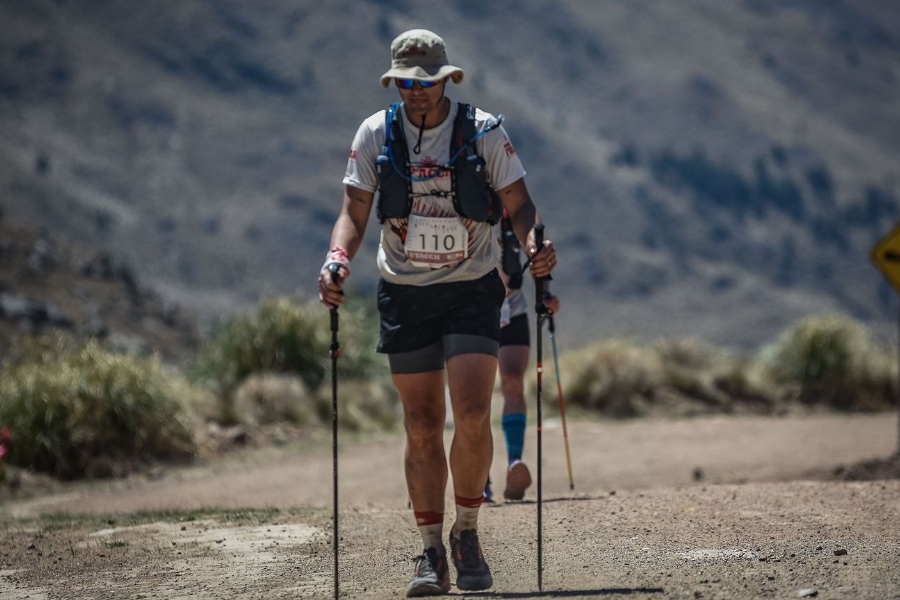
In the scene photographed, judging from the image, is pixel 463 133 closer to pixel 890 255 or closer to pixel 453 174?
pixel 453 174

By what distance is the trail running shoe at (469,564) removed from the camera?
6344 millimetres

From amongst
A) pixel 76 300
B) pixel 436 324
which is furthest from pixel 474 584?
pixel 76 300

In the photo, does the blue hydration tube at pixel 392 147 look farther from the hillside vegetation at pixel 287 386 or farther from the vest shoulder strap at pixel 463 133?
the hillside vegetation at pixel 287 386

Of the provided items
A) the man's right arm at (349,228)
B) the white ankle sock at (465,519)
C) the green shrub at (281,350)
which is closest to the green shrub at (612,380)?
the green shrub at (281,350)

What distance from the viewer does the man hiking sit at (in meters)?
6.24

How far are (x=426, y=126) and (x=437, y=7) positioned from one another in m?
164

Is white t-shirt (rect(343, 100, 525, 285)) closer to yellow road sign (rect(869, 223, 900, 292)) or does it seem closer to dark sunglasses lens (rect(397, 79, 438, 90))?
dark sunglasses lens (rect(397, 79, 438, 90))

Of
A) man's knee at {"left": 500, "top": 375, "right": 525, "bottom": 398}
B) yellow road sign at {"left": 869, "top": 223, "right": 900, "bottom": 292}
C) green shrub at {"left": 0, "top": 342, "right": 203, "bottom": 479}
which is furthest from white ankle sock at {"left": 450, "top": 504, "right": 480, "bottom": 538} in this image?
green shrub at {"left": 0, "top": 342, "right": 203, "bottom": 479}

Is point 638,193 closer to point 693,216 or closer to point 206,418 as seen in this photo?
point 693,216

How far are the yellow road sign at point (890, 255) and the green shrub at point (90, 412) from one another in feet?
21.9

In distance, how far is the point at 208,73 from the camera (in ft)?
456

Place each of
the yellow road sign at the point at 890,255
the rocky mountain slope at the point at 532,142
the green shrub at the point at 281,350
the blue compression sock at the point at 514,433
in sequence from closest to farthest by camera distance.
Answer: the blue compression sock at the point at 514,433, the yellow road sign at the point at 890,255, the green shrub at the point at 281,350, the rocky mountain slope at the point at 532,142

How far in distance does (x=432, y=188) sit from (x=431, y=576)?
1.63 metres

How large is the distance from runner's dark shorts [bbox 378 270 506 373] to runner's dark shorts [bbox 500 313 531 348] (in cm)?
292
